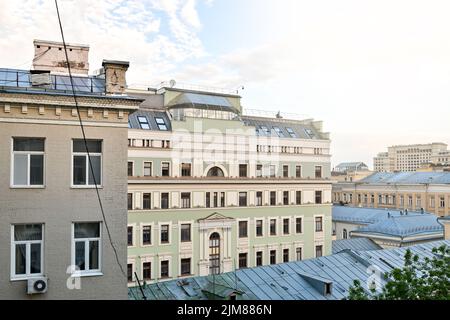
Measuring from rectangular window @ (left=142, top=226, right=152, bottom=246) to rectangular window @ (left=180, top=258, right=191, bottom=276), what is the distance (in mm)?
955

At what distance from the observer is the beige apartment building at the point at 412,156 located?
19.1m

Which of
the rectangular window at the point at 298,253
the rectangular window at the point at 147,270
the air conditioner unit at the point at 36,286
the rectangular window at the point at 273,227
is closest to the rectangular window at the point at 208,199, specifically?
the rectangular window at the point at 273,227

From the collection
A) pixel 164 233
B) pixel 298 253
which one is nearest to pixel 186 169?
pixel 164 233

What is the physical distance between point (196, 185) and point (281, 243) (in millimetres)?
2832

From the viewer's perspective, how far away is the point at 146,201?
32.1 ft

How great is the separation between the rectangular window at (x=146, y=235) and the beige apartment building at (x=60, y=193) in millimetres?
6365

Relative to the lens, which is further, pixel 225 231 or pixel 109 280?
pixel 225 231

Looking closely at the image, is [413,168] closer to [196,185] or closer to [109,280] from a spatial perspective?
[196,185]

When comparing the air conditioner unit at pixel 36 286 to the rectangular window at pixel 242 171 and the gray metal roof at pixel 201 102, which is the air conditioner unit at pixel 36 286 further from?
the rectangular window at pixel 242 171

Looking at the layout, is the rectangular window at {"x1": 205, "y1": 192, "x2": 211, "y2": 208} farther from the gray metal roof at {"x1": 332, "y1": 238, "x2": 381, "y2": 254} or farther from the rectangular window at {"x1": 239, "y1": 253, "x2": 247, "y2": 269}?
the gray metal roof at {"x1": 332, "y1": 238, "x2": 381, "y2": 254}

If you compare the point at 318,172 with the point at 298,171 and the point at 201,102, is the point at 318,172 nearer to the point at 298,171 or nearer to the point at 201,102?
the point at 298,171

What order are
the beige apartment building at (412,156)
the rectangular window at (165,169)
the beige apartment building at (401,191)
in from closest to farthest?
the rectangular window at (165,169) < the beige apartment building at (401,191) < the beige apartment building at (412,156)
